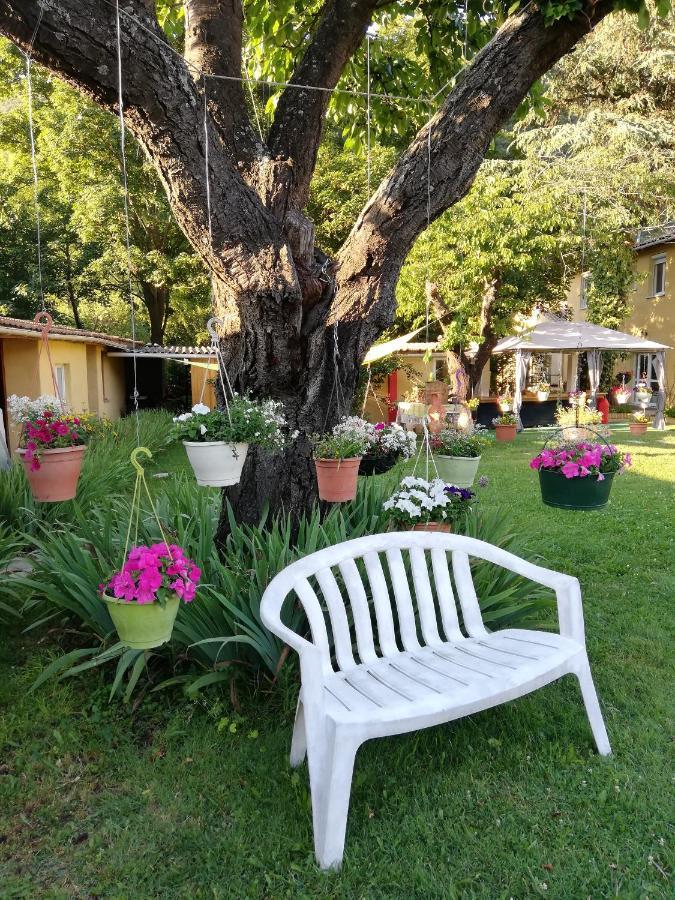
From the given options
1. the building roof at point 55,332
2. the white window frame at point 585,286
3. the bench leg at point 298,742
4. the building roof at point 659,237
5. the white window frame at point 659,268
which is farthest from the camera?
the white window frame at point 659,268

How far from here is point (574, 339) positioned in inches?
657

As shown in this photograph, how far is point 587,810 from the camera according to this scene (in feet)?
8.38

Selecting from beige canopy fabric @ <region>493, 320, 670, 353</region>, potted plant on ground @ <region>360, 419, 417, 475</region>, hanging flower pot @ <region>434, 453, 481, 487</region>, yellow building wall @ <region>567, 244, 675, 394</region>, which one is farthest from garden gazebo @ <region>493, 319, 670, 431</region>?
potted plant on ground @ <region>360, 419, 417, 475</region>

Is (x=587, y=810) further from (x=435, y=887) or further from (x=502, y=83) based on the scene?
(x=502, y=83)

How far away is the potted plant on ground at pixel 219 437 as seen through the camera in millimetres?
3160

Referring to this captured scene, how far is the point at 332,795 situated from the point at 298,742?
63cm

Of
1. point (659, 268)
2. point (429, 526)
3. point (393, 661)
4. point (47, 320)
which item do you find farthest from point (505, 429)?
point (393, 661)

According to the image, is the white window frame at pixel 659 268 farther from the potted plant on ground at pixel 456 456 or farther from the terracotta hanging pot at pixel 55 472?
the terracotta hanging pot at pixel 55 472

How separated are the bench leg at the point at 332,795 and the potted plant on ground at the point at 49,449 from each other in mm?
2290

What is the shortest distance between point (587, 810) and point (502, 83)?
3662 mm

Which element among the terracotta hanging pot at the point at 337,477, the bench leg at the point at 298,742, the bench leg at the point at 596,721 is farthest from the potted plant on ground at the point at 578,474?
the bench leg at the point at 298,742

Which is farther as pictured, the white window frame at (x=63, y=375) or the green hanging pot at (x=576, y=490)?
the white window frame at (x=63, y=375)

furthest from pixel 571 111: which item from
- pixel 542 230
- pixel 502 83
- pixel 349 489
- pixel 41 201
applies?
pixel 349 489

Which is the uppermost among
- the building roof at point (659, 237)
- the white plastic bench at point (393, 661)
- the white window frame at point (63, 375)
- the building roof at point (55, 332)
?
the building roof at point (659, 237)
